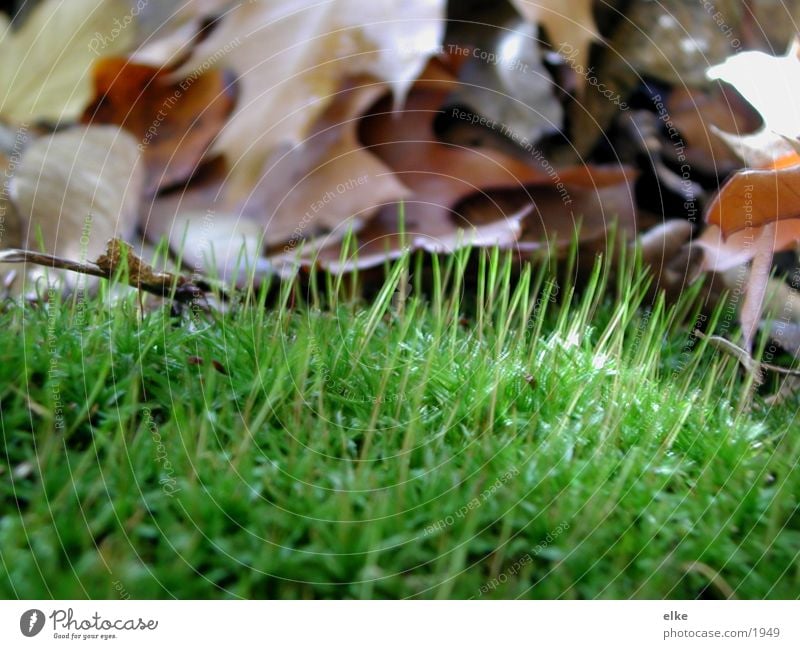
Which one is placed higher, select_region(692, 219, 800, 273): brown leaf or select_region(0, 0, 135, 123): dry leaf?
select_region(0, 0, 135, 123): dry leaf

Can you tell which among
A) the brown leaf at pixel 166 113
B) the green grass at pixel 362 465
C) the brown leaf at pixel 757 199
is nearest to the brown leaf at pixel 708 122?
the brown leaf at pixel 757 199

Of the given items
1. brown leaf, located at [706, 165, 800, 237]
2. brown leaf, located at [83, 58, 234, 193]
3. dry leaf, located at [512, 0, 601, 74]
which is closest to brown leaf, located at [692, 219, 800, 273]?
brown leaf, located at [706, 165, 800, 237]

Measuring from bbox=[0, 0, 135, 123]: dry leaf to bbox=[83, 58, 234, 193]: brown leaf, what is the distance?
1 cm

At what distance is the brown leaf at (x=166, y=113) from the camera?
42 centimetres

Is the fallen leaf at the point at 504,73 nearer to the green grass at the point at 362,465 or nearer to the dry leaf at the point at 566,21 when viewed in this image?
the dry leaf at the point at 566,21

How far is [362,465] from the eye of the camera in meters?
0.32

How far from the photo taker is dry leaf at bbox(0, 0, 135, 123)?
1.33 ft

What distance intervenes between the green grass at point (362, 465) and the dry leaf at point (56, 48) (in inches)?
4.2

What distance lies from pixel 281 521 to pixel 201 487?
33mm

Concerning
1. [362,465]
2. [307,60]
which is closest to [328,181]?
[307,60]

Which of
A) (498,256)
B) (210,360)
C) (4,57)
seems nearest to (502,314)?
(498,256)

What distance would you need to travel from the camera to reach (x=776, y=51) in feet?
1.47
